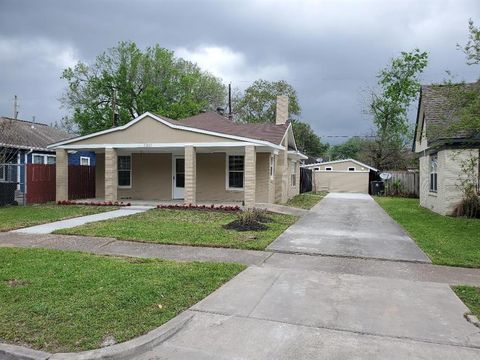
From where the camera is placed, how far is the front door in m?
19.1

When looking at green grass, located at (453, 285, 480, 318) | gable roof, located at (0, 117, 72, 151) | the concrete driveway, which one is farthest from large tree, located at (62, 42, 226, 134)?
green grass, located at (453, 285, 480, 318)

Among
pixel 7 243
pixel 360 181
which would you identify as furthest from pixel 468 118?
pixel 360 181

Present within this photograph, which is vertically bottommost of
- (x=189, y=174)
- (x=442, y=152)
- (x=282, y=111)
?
(x=189, y=174)

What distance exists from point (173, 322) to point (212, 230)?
20.6ft

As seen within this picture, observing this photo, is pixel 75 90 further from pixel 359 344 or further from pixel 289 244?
pixel 359 344

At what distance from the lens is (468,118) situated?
1078 cm

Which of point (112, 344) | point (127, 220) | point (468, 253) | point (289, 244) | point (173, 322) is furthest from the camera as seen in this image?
point (127, 220)

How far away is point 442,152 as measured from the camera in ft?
52.0

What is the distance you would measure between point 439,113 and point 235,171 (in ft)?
30.0

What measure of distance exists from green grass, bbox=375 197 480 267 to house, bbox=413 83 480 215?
43.6 inches

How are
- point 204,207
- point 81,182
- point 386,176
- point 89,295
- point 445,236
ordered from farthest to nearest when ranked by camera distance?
1. point 386,176
2. point 81,182
3. point 204,207
4. point 445,236
5. point 89,295

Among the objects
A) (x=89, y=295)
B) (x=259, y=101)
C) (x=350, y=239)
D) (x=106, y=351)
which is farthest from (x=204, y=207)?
(x=259, y=101)

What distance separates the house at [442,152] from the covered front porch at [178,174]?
6.65m

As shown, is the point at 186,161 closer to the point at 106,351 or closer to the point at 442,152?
the point at 442,152
